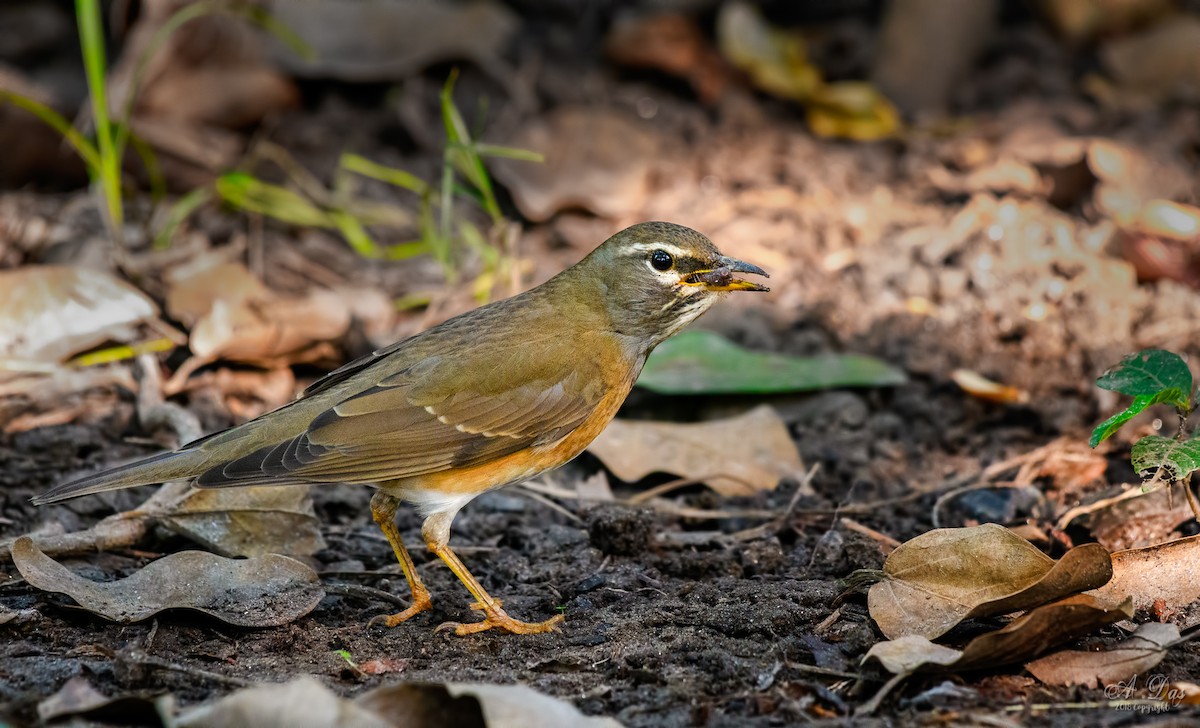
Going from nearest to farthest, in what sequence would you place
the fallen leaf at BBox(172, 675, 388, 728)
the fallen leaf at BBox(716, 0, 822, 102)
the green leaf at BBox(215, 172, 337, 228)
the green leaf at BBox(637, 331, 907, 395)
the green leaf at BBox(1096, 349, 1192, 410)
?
the fallen leaf at BBox(172, 675, 388, 728) < the green leaf at BBox(1096, 349, 1192, 410) < the green leaf at BBox(637, 331, 907, 395) < the green leaf at BBox(215, 172, 337, 228) < the fallen leaf at BBox(716, 0, 822, 102)

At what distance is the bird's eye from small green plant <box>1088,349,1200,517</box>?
1.81m

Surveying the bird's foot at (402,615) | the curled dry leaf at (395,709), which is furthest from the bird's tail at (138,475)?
the curled dry leaf at (395,709)

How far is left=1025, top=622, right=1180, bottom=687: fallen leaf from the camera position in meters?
3.74

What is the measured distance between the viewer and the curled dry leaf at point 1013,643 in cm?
364

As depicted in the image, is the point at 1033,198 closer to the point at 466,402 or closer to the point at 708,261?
the point at 708,261

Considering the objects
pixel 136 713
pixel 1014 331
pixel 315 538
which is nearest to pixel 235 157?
pixel 315 538

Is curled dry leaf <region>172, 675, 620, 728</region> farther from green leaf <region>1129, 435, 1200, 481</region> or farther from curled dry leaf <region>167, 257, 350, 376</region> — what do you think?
curled dry leaf <region>167, 257, 350, 376</region>

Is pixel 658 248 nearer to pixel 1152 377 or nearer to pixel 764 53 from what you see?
pixel 1152 377

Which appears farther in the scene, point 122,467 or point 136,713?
point 122,467

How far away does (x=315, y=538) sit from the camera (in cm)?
518

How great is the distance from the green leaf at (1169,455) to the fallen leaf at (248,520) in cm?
315

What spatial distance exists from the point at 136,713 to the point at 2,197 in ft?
18.3

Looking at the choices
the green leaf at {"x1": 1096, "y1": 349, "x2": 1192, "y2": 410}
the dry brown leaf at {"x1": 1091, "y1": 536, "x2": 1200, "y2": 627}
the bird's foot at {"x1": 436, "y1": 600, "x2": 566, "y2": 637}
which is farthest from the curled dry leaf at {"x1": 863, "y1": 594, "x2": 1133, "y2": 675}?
the bird's foot at {"x1": 436, "y1": 600, "x2": 566, "y2": 637}

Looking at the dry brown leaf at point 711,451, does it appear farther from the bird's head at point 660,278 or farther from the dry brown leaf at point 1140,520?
the dry brown leaf at point 1140,520
